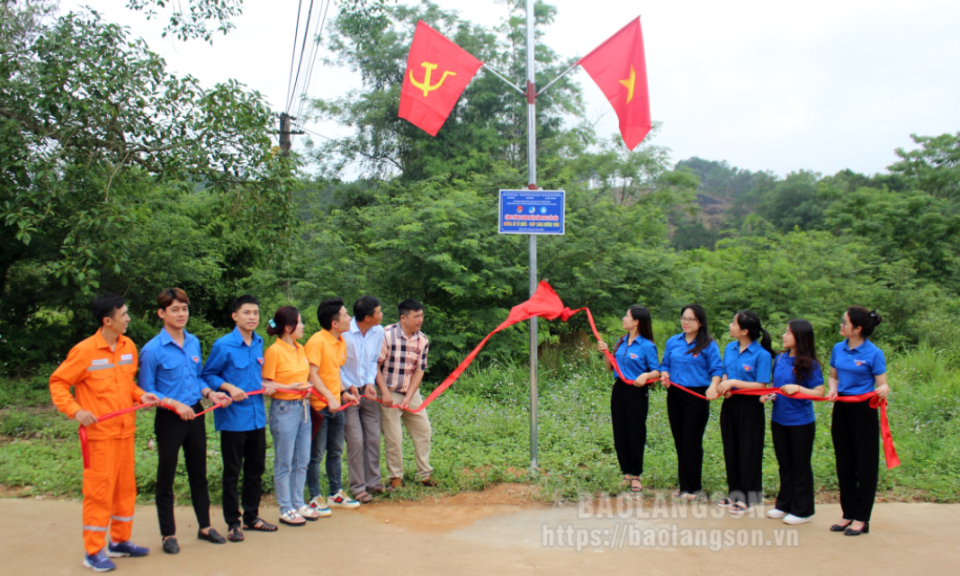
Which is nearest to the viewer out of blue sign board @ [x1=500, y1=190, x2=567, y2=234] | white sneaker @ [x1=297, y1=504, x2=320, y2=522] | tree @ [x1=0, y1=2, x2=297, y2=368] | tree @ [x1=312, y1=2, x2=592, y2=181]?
white sneaker @ [x1=297, y1=504, x2=320, y2=522]

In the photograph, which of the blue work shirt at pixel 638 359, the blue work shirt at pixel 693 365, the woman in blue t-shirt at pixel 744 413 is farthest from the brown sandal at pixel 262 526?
the woman in blue t-shirt at pixel 744 413

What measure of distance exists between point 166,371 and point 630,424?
3652 mm

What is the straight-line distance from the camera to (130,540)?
4.36 meters

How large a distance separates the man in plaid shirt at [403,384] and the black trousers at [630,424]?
166cm

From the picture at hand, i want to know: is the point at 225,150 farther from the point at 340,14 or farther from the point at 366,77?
the point at 366,77

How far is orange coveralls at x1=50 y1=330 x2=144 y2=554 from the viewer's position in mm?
3912

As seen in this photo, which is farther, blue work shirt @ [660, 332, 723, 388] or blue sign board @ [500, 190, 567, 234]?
blue sign board @ [500, 190, 567, 234]

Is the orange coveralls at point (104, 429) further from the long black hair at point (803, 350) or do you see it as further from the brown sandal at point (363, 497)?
the long black hair at point (803, 350)

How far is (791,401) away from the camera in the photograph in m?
4.92

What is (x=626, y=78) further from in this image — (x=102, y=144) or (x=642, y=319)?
(x=102, y=144)

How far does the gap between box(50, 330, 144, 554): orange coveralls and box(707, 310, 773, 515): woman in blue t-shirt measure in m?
4.25

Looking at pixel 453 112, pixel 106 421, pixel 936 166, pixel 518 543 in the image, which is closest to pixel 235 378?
pixel 106 421

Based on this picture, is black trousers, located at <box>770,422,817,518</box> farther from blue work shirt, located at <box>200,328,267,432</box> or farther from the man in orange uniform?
the man in orange uniform

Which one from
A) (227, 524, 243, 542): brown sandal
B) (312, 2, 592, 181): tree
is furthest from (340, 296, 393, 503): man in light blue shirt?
(312, 2, 592, 181): tree
